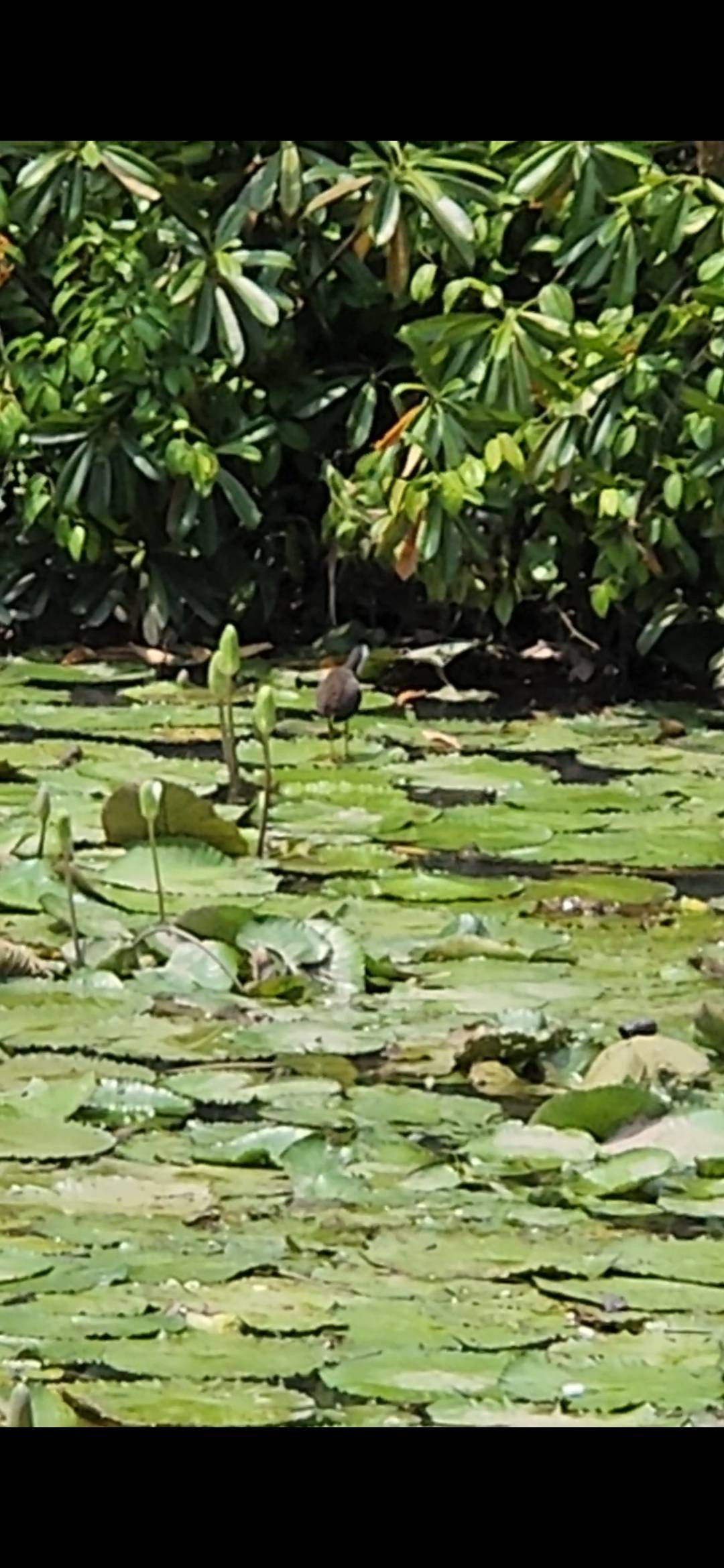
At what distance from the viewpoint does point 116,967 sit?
313 cm

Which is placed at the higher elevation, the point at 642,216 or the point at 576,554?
the point at 642,216

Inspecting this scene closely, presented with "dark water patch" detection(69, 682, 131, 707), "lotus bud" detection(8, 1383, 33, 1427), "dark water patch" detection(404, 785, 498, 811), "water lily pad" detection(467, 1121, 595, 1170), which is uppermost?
"lotus bud" detection(8, 1383, 33, 1427)

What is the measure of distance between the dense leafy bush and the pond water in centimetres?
90

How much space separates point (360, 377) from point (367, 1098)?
3.75 metres

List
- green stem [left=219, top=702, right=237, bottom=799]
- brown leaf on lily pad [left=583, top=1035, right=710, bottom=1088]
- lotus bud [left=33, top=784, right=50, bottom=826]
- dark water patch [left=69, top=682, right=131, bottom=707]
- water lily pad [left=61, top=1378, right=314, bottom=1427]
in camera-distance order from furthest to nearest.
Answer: dark water patch [left=69, top=682, right=131, bottom=707] < green stem [left=219, top=702, right=237, bottom=799] < lotus bud [left=33, top=784, right=50, bottom=826] < brown leaf on lily pad [left=583, top=1035, right=710, bottom=1088] < water lily pad [left=61, top=1378, right=314, bottom=1427]

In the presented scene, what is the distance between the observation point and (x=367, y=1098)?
263 centimetres

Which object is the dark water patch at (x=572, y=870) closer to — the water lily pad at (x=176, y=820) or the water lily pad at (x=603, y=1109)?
the water lily pad at (x=176, y=820)

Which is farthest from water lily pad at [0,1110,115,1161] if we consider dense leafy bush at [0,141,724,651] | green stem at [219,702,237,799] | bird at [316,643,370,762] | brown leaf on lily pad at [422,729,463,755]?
dense leafy bush at [0,141,724,651]

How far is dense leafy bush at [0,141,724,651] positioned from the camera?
520cm

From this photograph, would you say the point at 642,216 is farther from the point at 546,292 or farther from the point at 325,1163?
the point at 325,1163

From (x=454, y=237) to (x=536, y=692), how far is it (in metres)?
1.02

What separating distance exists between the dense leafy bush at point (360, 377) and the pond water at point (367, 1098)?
0.90 m

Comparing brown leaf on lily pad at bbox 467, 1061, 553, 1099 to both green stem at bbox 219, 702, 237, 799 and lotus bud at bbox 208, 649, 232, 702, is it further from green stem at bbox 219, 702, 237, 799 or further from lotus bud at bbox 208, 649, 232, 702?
green stem at bbox 219, 702, 237, 799
